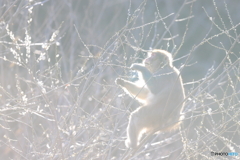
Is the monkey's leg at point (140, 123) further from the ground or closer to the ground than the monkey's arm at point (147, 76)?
closer to the ground

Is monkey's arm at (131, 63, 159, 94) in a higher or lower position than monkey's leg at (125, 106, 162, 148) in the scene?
higher

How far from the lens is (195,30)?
20.2 metres

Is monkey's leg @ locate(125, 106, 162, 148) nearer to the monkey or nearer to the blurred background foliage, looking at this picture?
the monkey

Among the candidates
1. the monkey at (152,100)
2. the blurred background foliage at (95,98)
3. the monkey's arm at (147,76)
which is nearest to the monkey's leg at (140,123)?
the monkey at (152,100)

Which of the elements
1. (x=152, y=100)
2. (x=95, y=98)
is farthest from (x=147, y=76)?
(x=95, y=98)

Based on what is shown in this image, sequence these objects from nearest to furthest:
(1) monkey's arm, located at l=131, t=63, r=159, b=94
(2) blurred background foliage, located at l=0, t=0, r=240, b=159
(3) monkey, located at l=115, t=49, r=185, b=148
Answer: (2) blurred background foliage, located at l=0, t=0, r=240, b=159 < (3) monkey, located at l=115, t=49, r=185, b=148 < (1) monkey's arm, located at l=131, t=63, r=159, b=94

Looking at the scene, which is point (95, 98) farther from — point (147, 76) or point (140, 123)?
point (147, 76)

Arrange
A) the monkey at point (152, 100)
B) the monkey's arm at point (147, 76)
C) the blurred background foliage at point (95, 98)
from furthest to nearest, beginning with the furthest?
1. the monkey's arm at point (147, 76)
2. the monkey at point (152, 100)
3. the blurred background foliage at point (95, 98)

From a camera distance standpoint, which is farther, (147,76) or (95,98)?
(147,76)

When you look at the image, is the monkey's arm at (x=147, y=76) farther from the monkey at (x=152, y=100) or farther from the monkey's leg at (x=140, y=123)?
the monkey's leg at (x=140, y=123)

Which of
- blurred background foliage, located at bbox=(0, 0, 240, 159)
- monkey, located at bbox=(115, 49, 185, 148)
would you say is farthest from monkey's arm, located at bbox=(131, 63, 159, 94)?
blurred background foliage, located at bbox=(0, 0, 240, 159)

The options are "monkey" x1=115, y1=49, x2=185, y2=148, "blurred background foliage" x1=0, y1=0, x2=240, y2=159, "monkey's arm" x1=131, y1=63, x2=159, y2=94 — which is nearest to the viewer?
"blurred background foliage" x1=0, y1=0, x2=240, y2=159

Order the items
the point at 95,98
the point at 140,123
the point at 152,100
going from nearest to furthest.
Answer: the point at 95,98
the point at 140,123
the point at 152,100

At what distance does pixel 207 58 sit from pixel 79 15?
5771mm
